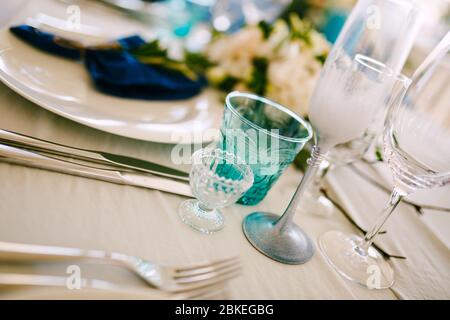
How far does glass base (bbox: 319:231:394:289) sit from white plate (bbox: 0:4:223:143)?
0.72ft

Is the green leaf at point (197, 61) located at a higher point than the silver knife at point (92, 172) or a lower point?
higher

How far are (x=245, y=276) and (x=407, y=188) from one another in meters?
0.22

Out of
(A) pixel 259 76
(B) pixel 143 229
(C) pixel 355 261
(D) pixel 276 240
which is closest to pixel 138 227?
(B) pixel 143 229

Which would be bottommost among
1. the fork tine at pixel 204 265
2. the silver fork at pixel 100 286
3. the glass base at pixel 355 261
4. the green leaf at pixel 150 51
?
the glass base at pixel 355 261

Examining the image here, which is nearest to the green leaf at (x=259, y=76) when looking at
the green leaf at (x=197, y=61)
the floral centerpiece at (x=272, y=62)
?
the floral centerpiece at (x=272, y=62)

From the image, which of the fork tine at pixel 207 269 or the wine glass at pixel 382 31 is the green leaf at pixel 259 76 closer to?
the wine glass at pixel 382 31

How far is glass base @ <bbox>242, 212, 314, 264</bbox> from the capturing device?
41 centimetres

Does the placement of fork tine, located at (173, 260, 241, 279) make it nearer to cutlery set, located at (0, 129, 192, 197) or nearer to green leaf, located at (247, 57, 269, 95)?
cutlery set, located at (0, 129, 192, 197)

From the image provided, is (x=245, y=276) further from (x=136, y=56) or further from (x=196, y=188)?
(x=136, y=56)

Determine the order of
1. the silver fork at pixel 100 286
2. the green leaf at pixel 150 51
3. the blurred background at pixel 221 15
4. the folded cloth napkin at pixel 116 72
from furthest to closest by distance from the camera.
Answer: the blurred background at pixel 221 15 → the green leaf at pixel 150 51 → the folded cloth napkin at pixel 116 72 → the silver fork at pixel 100 286

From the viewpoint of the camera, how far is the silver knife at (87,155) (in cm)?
38

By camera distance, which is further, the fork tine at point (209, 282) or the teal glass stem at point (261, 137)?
the teal glass stem at point (261, 137)

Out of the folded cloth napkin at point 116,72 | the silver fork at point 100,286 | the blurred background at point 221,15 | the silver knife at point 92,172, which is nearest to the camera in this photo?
the silver fork at point 100,286
